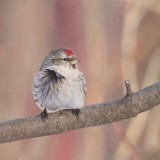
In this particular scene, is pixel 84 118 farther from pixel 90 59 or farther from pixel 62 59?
pixel 90 59

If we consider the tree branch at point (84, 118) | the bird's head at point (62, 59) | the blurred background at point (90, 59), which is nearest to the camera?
the tree branch at point (84, 118)

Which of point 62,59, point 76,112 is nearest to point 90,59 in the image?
point 62,59

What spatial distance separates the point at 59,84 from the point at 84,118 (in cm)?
14

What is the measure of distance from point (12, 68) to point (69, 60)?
3.95 ft

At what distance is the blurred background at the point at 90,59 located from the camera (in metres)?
2.69

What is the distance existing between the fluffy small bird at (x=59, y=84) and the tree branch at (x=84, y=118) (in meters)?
0.04

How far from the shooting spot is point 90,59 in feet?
9.21

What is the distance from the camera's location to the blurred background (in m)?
2.69

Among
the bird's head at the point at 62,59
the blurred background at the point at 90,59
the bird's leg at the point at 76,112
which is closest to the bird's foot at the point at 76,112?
the bird's leg at the point at 76,112

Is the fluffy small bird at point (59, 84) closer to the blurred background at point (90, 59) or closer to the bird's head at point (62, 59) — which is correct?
the bird's head at point (62, 59)

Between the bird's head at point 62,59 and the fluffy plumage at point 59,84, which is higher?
the bird's head at point 62,59

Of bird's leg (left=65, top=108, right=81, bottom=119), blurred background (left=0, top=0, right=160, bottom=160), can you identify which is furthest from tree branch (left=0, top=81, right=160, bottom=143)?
blurred background (left=0, top=0, right=160, bottom=160)

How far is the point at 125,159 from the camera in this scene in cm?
269

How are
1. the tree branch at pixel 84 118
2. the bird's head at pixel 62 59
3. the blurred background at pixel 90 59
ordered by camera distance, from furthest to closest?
the blurred background at pixel 90 59
the bird's head at pixel 62 59
the tree branch at pixel 84 118
